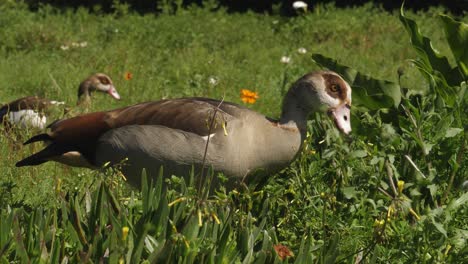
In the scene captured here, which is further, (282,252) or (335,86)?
(335,86)

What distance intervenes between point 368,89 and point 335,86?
0.57 m

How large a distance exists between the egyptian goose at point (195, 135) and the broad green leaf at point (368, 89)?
1.06ft

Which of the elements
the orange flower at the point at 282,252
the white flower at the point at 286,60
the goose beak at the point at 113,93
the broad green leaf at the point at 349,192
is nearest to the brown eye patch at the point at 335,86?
the broad green leaf at the point at 349,192

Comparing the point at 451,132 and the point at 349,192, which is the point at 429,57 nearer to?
the point at 451,132

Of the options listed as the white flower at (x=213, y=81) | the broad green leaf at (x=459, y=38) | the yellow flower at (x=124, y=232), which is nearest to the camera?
the yellow flower at (x=124, y=232)

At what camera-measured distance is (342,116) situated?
17.8 ft

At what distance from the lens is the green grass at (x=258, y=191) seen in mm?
3773

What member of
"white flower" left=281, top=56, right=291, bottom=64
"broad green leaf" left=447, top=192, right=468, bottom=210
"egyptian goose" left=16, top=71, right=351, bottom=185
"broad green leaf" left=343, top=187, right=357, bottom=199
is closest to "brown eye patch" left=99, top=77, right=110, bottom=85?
"white flower" left=281, top=56, right=291, bottom=64

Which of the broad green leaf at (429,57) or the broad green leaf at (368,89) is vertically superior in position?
the broad green leaf at (429,57)

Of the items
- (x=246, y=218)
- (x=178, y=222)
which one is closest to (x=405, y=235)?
(x=246, y=218)

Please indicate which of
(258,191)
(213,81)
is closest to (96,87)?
(213,81)

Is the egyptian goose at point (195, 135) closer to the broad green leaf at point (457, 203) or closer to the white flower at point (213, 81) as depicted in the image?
the broad green leaf at point (457, 203)

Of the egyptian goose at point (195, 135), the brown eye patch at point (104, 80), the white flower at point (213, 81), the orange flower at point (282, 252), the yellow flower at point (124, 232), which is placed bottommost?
the white flower at point (213, 81)

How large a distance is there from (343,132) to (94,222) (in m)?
1.84
